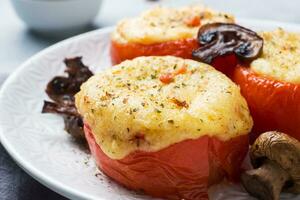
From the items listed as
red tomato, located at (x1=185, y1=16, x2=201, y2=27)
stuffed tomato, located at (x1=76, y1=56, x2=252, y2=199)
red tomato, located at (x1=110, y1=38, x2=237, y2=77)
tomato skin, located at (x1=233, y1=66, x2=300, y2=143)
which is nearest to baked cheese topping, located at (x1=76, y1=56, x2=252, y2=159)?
stuffed tomato, located at (x1=76, y1=56, x2=252, y2=199)

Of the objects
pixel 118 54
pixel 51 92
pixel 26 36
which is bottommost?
pixel 26 36

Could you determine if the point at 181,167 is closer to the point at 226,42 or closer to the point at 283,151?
the point at 283,151

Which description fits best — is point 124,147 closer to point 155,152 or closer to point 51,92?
point 155,152

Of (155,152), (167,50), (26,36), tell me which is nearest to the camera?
(155,152)

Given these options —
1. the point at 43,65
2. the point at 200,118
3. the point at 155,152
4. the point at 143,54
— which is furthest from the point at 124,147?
the point at 43,65

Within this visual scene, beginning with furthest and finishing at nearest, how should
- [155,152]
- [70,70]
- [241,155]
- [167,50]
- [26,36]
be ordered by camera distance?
[26,36] → [70,70] → [167,50] → [241,155] → [155,152]

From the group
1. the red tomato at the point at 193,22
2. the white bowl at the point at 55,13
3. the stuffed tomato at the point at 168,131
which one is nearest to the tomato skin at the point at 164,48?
the red tomato at the point at 193,22
